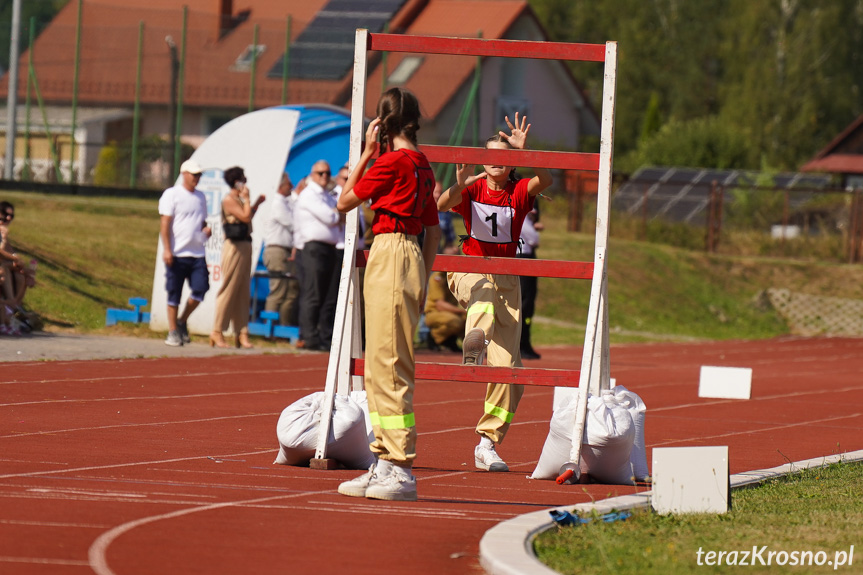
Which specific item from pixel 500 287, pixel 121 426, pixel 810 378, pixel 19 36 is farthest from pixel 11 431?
pixel 19 36

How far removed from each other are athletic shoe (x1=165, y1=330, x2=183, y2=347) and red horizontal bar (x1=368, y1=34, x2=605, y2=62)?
30.7ft

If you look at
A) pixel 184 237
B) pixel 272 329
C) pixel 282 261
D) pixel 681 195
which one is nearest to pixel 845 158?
pixel 681 195

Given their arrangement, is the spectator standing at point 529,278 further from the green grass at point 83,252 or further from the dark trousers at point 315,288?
the green grass at point 83,252

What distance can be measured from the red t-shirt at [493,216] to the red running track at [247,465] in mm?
1376

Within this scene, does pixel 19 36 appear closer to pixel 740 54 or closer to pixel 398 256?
pixel 398 256

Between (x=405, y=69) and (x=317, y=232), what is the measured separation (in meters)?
30.1

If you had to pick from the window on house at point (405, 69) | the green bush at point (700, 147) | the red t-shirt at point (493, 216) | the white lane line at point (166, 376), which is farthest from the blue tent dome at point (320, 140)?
the green bush at point (700, 147)

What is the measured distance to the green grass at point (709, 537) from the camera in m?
5.74

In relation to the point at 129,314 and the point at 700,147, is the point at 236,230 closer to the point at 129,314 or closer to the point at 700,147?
the point at 129,314

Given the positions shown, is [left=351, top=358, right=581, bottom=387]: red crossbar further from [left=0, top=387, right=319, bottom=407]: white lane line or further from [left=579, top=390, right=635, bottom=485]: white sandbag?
[left=0, top=387, right=319, bottom=407]: white lane line

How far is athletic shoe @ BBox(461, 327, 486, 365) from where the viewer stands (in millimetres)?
8609

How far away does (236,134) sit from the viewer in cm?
1969

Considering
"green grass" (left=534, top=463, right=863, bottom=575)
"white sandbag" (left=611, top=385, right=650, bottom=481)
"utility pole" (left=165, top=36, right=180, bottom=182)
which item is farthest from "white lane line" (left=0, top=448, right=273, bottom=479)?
"utility pole" (left=165, top=36, right=180, bottom=182)

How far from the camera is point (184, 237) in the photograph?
54.3 ft
